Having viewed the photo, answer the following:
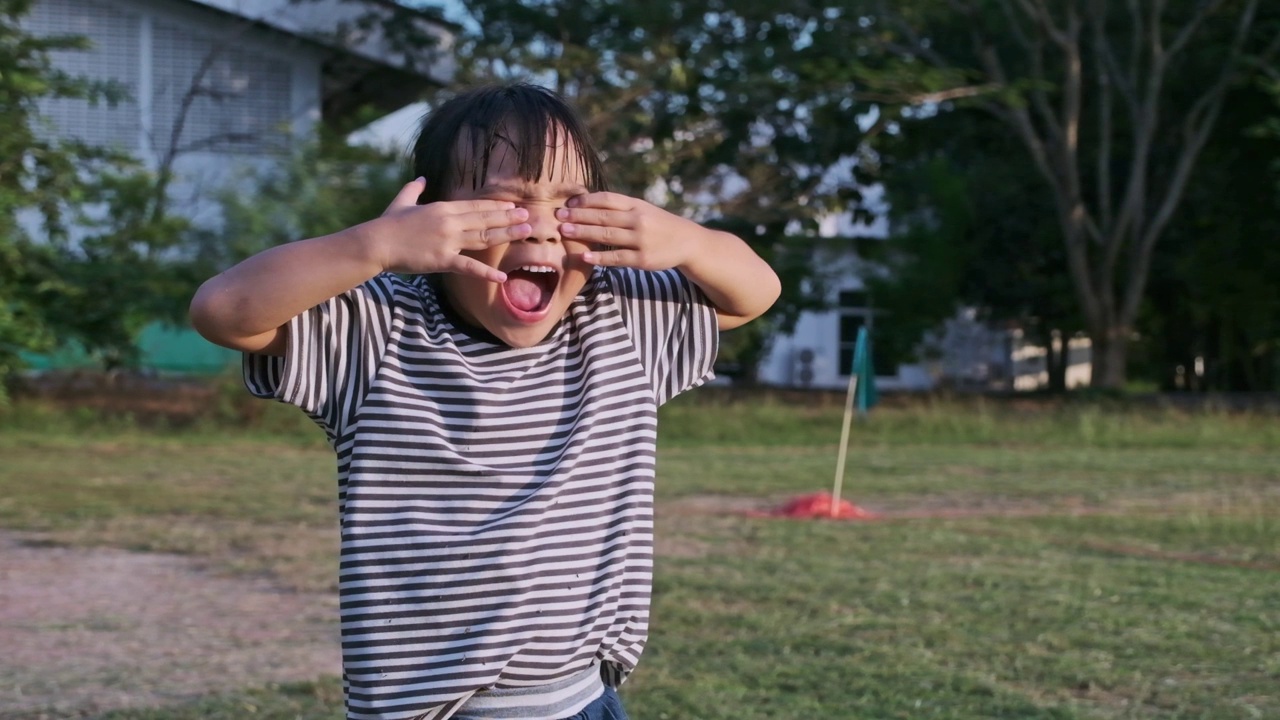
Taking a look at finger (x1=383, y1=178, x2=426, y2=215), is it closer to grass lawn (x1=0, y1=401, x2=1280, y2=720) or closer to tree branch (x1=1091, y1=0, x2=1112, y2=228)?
grass lawn (x1=0, y1=401, x2=1280, y2=720)

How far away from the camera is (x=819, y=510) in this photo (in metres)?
8.84

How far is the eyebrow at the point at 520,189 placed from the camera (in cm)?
199

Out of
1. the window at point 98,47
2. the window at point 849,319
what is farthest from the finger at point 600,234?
the window at point 849,319

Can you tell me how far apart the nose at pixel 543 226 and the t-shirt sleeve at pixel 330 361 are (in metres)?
0.26

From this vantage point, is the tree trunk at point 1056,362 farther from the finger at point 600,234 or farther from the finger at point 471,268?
the finger at point 471,268

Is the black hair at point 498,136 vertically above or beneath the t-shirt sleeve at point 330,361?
above

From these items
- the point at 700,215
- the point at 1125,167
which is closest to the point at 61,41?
the point at 700,215

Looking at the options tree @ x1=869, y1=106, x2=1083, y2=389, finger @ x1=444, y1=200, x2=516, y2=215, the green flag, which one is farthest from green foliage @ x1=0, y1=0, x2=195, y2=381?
tree @ x1=869, y1=106, x2=1083, y2=389

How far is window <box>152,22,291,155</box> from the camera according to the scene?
59.8 feet

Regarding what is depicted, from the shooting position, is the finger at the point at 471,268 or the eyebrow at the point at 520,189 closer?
the finger at the point at 471,268

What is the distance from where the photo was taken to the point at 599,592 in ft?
6.50

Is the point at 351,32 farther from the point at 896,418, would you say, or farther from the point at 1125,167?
the point at 1125,167

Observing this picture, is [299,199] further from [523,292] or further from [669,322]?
[523,292]

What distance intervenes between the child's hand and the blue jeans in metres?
0.59
